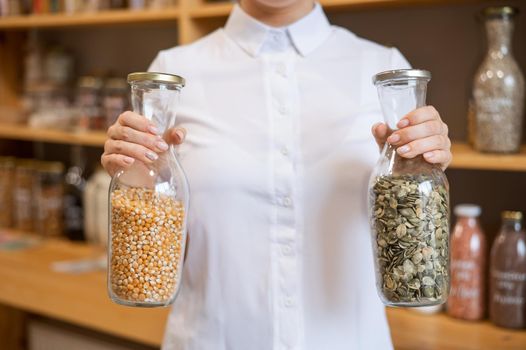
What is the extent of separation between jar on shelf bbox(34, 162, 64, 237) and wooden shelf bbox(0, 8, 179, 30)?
0.51 m

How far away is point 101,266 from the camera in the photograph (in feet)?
7.31

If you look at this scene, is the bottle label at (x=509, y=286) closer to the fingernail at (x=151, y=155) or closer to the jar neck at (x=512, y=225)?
the jar neck at (x=512, y=225)

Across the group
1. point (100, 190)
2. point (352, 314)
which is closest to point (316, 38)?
point (352, 314)

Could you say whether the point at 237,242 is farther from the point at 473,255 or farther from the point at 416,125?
the point at 473,255

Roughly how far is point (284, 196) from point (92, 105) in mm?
1405

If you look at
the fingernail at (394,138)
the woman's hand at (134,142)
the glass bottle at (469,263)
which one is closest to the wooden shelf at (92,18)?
the glass bottle at (469,263)

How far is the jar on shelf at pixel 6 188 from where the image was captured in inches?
102

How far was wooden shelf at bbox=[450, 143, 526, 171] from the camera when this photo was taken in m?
1.48

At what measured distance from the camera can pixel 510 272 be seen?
1537mm

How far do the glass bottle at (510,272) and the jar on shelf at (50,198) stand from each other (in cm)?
155

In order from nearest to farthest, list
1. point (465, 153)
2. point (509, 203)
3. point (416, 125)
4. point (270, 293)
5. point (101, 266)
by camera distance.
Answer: point (416, 125), point (270, 293), point (465, 153), point (509, 203), point (101, 266)

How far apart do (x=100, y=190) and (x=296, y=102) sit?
4.37ft

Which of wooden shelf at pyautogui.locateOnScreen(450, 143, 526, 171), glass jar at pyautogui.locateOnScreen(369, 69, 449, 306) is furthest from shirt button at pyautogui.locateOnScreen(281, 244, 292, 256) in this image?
wooden shelf at pyautogui.locateOnScreen(450, 143, 526, 171)

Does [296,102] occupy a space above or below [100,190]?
above
